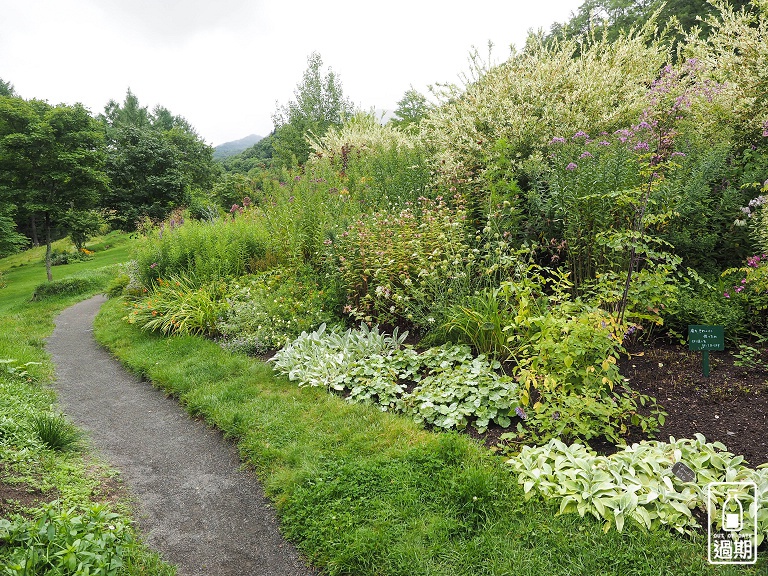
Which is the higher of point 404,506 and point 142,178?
point 142,178

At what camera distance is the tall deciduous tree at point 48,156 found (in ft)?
36.4

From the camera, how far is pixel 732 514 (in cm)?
230

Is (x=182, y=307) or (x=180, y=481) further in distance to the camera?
(x=182, y=307)

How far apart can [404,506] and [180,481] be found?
182cm

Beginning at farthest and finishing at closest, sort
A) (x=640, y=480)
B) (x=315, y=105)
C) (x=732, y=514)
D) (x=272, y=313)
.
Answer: (x=315, y=105) < (x=272, y=313) < (x=640, y=480) < (x=732, y=514)

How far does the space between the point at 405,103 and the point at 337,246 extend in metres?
17.4

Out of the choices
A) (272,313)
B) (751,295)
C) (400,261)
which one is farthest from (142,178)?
(751,295)

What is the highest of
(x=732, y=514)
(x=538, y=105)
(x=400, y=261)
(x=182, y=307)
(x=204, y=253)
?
(x=538, y=105)

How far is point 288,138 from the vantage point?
20594 mm

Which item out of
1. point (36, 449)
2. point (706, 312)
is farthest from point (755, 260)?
point (36, 449)

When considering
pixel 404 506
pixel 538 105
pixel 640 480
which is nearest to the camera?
pixel 640 480

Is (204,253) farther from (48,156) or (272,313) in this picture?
(48,156)

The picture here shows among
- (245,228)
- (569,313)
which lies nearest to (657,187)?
(569,313)

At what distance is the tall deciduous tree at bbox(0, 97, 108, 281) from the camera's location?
1109cm
